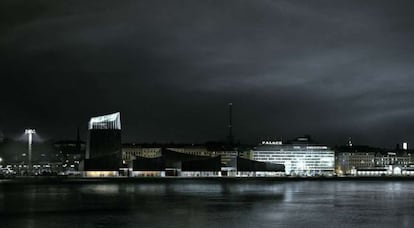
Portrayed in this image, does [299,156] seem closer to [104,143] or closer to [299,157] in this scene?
[299,157]

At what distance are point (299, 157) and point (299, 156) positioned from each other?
1.03 feet

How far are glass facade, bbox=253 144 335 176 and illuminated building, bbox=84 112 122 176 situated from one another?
64577 millimetres

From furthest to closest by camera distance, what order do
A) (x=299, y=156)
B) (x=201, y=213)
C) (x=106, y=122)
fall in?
(x=299, y=156)
(x=106, y=122)
(x=201, y=213)

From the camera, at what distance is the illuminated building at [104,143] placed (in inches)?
5566

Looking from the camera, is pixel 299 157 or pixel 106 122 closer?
pixel 106 122

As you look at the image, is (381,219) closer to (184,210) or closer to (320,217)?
(320,217)

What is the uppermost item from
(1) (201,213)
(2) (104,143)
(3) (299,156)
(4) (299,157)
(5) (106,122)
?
(5) (106,122)

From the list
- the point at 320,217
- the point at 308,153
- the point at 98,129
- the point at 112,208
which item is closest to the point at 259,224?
the point at 320,217

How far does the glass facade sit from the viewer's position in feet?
639

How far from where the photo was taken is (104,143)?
142 meters

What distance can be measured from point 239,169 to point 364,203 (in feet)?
366

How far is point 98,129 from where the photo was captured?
14162 cm

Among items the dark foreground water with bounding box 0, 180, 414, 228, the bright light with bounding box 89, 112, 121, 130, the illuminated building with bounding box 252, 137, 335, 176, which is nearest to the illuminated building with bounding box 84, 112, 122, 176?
the bright light with bounding box 89, 112, 121, 130

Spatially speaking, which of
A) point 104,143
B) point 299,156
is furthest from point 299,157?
point 104,143
